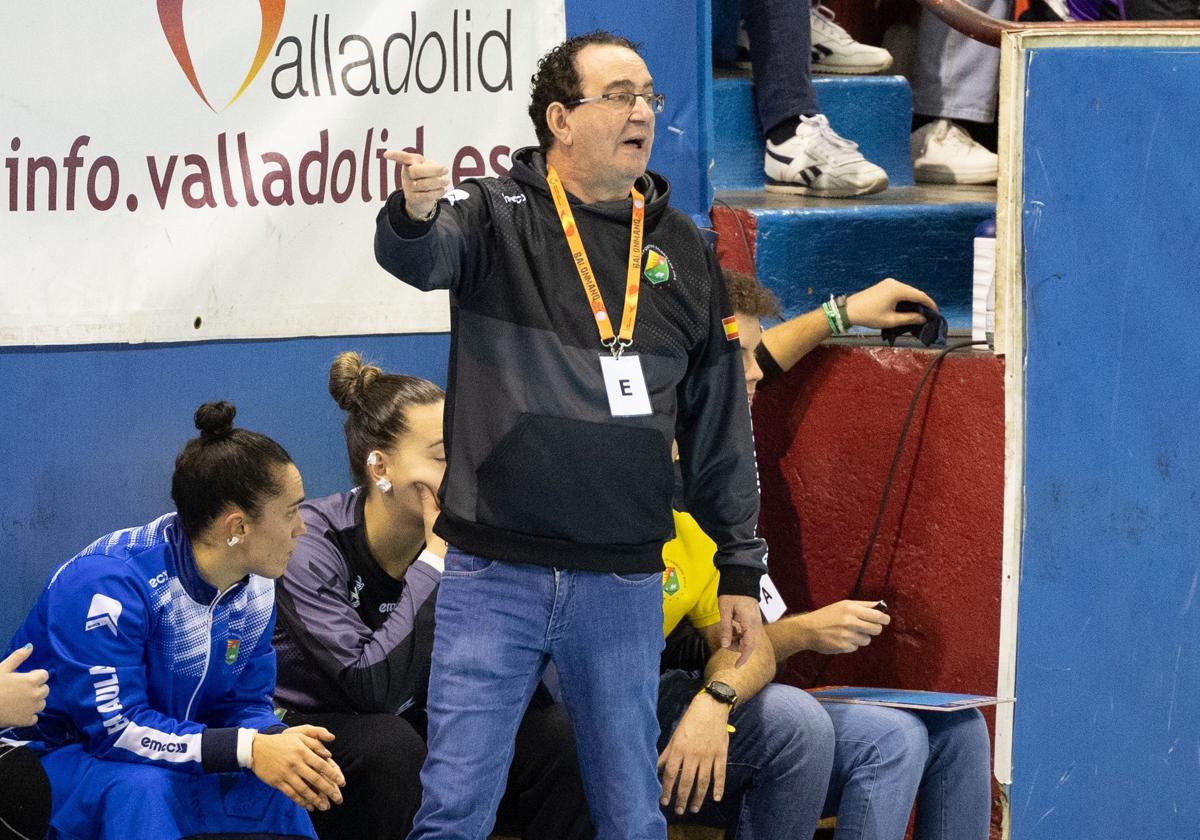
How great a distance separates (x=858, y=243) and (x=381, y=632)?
1700mm

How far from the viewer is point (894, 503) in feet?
12.6

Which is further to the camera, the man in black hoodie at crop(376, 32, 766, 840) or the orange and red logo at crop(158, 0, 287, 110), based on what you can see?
the orange and red logo at crop(158, 0, 287, 110)

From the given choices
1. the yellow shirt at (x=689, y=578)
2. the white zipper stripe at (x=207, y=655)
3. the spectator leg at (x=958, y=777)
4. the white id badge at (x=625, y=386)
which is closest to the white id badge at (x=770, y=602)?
the yellow shirt at (x=689, y=578)

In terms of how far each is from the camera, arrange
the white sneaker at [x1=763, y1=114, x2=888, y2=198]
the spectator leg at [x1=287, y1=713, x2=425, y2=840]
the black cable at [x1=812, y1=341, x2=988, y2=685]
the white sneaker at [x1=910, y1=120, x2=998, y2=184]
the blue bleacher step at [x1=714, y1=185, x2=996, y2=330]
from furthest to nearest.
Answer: the white sneaker at [x1=910, y1=120, x2=998, y2=184], the white sneaker at [x1=763, y1=114, x2=888, y2=198], the blue bleacher step at [x1=714, y1=185, x2=996, y2=330], the black cable at [x1=812, y1=341, x2=988, y2=685], the spectator leg at [x1=287, y1=713, x2=425, y2=840]

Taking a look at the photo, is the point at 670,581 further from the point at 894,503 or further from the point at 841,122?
the point at 841,122

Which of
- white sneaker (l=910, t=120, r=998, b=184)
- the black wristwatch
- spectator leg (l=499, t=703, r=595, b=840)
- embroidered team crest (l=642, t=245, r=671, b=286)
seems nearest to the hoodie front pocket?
embroidered team crest (l=642, t=245, r=671, b=286)

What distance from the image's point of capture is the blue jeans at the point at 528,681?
282 cm

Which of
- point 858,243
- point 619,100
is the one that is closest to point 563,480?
point 619,100

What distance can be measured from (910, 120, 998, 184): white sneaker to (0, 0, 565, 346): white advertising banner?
57.1 inches

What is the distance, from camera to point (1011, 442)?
3.58m

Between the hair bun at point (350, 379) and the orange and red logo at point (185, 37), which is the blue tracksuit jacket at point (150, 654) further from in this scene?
the orange and red logo at point (185, 37)

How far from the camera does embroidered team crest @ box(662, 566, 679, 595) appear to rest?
138 inches

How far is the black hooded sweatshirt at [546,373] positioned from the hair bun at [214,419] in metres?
0.47

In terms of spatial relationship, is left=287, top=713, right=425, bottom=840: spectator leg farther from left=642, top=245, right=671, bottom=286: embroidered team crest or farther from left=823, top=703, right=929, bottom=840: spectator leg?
left=642, top=245, right=671, bottom=286: embroidered team crest
